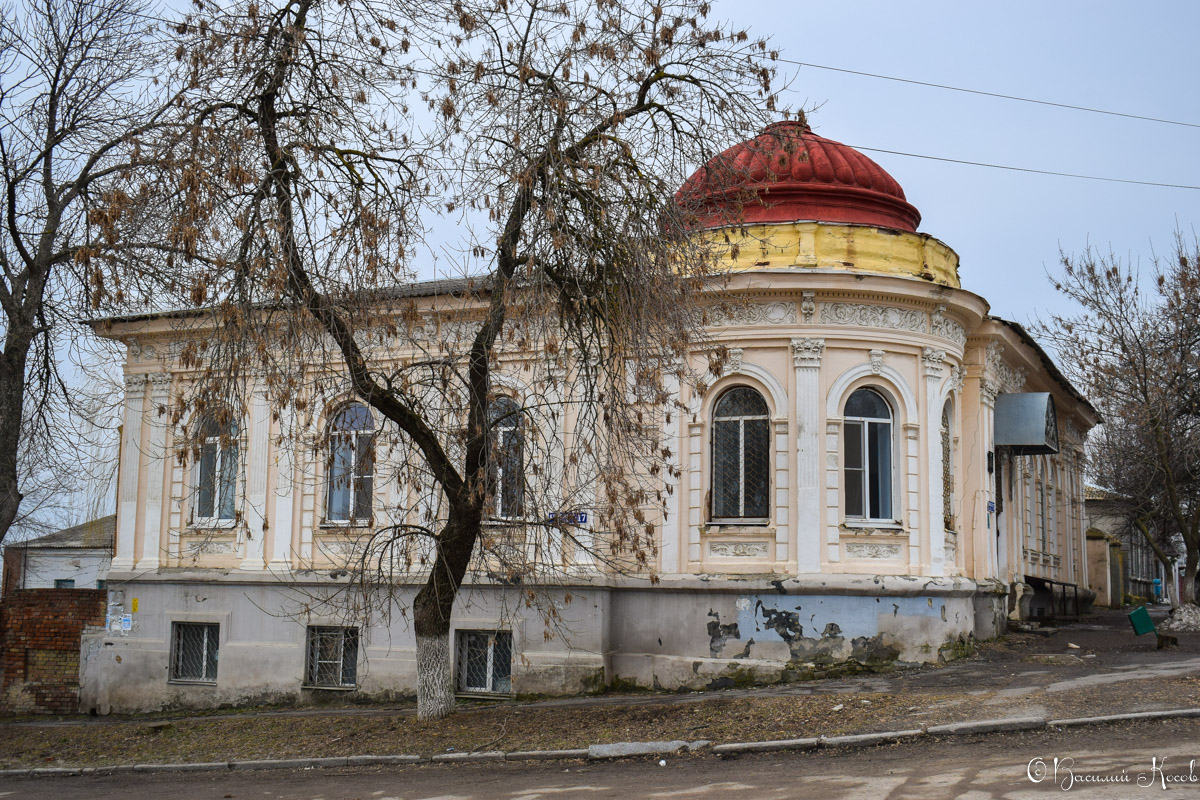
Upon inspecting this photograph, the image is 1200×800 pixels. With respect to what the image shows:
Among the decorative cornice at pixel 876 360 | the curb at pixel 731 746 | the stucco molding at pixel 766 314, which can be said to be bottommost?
the curb at pixel 731 746

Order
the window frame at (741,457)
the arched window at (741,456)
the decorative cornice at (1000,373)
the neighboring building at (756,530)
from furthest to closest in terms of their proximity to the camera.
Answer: the decorative cornice at (1000,373) → the arched window at (741,456) → the window frame at (741,457) → the neighboring building at (756,530)

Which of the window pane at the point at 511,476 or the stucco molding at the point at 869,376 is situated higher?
the stucco molding at the point at 869,376

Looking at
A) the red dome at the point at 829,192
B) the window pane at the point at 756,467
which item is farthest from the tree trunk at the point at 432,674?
the red dome at the point at 829,192

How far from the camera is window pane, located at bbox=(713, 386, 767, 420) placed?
16.0 m

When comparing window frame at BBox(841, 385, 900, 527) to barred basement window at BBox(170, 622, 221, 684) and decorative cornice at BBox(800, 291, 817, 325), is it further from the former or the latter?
barred basement window at BBox(170, 622, 221, 684)

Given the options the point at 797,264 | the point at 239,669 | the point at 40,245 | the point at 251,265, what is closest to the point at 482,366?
the point at 251,265

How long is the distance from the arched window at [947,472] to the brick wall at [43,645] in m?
12.9

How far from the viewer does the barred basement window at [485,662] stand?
16297 millimetres

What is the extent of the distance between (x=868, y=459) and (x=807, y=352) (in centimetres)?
175

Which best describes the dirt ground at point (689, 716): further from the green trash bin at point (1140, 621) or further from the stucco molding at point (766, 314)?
the stucco molding at point (766, 314)

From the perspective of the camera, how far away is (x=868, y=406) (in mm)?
16062

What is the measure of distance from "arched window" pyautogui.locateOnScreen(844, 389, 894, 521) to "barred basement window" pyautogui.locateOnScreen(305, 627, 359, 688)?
24.5 feet

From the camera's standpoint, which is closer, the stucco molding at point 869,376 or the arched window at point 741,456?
the stucco molding at point 869,376

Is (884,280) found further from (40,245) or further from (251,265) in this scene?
(40,245)
